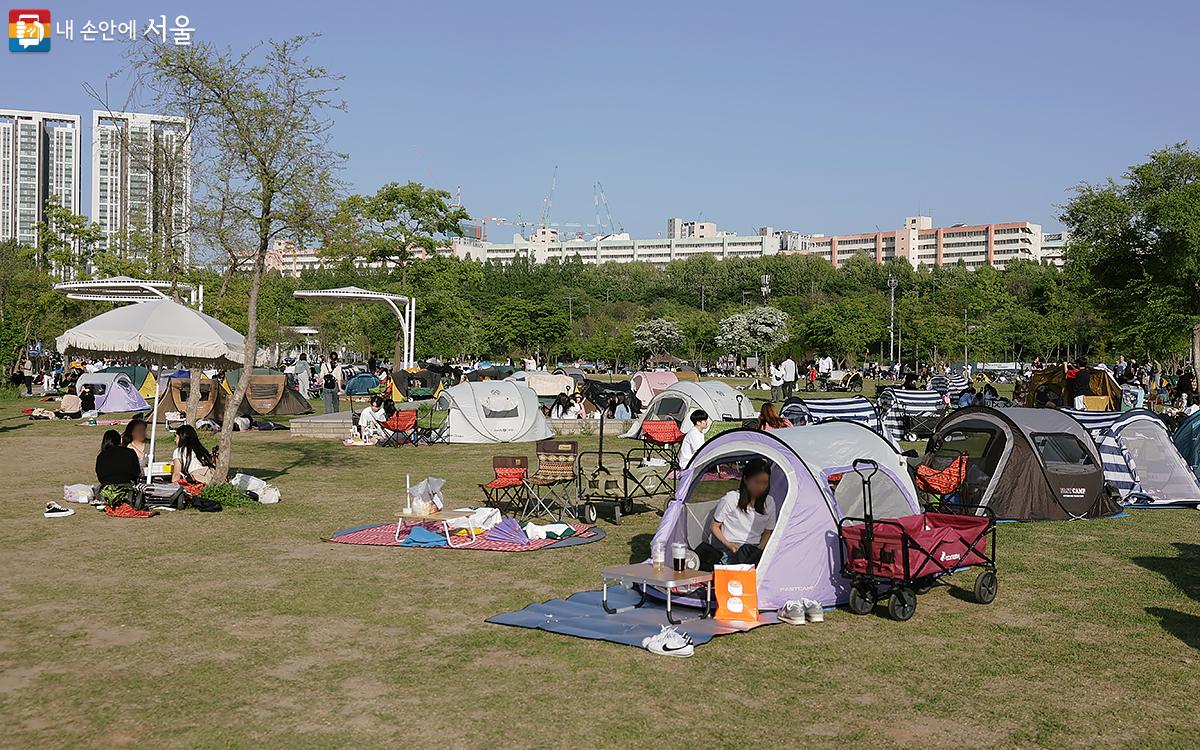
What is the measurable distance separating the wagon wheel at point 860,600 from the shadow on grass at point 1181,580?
7.55ft

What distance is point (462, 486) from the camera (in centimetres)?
1692

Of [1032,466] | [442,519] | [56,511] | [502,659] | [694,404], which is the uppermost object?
[694,404]

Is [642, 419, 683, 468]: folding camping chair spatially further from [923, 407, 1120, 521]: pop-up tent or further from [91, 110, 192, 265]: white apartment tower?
[91, 110, 192, 265]: white apartment tower

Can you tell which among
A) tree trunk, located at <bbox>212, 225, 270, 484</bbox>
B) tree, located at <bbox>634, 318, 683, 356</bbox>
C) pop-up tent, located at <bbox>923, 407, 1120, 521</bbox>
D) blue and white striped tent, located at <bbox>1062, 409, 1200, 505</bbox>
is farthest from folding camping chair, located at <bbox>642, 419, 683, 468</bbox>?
tree, located at <bbox>634, 318, 683, 356</bbox>

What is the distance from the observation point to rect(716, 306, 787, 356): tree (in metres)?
81.2

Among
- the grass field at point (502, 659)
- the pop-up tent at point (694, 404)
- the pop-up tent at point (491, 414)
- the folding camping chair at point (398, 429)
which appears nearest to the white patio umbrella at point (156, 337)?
the grass field at point (502, 659)

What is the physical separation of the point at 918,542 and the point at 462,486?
9302 millimetres

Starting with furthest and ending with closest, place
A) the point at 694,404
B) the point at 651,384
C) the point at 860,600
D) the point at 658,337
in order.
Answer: the point at 658,337 → the point at 651,384 → the point at 694,404 → the point at 860,600

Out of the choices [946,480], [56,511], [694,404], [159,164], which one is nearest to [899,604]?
[946,480]

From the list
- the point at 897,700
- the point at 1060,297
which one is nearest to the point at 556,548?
the point at 897,700

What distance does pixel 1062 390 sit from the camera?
96.7 feet

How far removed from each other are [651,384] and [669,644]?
89.7 feet

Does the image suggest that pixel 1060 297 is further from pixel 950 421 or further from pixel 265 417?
pixel 950 421

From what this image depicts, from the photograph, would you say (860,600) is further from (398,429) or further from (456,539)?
(398,429)
